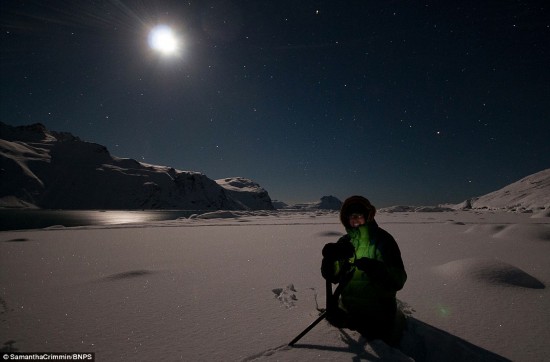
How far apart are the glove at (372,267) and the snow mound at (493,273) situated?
3569mm

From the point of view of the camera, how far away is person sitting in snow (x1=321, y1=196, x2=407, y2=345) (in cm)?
247

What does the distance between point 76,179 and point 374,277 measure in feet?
656

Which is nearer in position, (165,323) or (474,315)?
(165,323)

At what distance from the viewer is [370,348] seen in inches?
91.7

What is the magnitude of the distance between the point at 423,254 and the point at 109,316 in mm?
8421

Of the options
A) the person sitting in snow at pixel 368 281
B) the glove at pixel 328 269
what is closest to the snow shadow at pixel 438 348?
the person sitting in snow at pixel 368 281

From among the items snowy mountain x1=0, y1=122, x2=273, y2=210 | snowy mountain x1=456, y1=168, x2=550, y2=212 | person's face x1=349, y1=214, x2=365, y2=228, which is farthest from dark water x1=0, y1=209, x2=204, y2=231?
snowy mountain x1=456, y1=168, x2=550, y2=212

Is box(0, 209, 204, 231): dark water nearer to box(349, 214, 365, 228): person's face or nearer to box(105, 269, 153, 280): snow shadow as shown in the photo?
box(105, 269, 153, 280): snow shadow

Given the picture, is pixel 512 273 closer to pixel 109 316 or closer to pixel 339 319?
pixel 339 319

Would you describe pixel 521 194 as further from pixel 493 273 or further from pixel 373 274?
pixel 373 274

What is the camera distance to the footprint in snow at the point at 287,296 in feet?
12.5

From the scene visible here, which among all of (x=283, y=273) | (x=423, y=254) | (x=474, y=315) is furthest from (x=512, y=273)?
(x=283, y=273)

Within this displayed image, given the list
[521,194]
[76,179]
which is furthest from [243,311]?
[76,179]

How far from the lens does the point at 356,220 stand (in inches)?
119
